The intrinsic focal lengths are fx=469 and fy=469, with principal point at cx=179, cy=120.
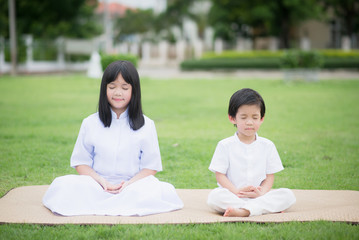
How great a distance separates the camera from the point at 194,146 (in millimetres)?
6668

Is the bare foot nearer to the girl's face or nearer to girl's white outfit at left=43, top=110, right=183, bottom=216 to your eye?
girl's white outfit at left=43, top=110, right=183, bottom=216

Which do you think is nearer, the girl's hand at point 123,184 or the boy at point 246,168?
the boy at point 246,168

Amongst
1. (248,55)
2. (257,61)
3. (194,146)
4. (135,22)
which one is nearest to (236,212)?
(194,146)

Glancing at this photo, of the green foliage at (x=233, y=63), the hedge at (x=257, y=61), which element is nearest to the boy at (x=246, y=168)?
the hedge at (x=257, y=61)

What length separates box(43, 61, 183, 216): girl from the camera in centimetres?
354

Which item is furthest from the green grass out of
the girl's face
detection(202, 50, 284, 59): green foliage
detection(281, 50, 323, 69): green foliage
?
detection(202, 50, 284, 59): green foliage

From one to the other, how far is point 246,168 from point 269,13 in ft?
87.3

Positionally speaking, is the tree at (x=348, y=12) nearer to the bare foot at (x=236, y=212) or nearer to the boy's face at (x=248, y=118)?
the boy's face at (x=248, y=118)

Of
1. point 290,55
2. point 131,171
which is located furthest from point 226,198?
point 290,55

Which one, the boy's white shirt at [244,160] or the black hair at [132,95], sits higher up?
the black hair at [132,95]

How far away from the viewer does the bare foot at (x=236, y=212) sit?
348 cm

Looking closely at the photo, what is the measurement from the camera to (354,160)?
5836mm

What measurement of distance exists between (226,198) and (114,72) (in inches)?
50.3

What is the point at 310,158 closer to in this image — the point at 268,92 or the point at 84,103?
the point at 84,103
